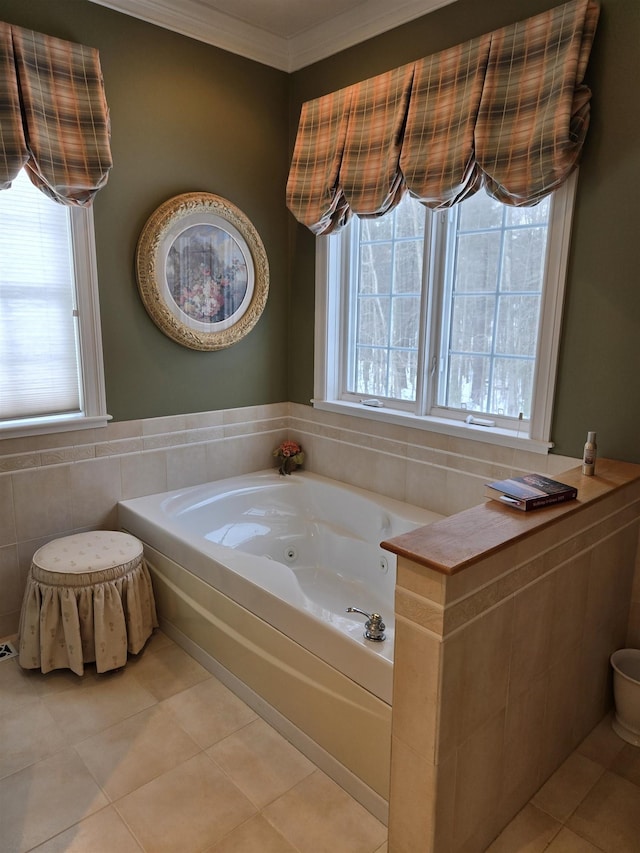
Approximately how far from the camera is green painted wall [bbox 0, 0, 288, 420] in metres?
2.58

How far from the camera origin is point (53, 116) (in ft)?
7.63

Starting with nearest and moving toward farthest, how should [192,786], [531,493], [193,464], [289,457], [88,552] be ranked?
[531,493]
[192,786]
[88,552]
[193,464]
[289,457]

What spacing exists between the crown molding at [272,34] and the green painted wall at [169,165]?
49 millimetres

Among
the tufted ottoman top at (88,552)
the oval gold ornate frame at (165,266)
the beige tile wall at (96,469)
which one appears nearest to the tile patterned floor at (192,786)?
the tufted ottoman top at (88,552)

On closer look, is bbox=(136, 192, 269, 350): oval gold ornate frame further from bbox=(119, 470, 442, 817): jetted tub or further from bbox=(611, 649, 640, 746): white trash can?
bbox=(611, 649, 640, 746): white trash can

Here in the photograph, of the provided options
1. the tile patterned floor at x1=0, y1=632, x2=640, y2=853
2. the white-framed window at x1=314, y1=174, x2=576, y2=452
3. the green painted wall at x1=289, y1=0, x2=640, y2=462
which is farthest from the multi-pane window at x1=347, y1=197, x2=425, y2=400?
the tile patterned floor at x1=0, y1=632, x2=640, y2=853

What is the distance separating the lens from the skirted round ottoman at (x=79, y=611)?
229cm

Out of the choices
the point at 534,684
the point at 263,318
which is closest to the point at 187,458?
the point at 263,318

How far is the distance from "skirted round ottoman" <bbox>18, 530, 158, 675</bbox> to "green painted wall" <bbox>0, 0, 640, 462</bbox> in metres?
0.80

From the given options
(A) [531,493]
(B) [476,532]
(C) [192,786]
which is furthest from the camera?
(C) [192,786]

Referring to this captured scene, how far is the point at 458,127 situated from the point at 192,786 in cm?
261

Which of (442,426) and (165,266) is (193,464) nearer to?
(165,266)

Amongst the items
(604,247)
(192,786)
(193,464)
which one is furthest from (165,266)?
(192,786)

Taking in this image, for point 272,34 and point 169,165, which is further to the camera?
point 272,34
